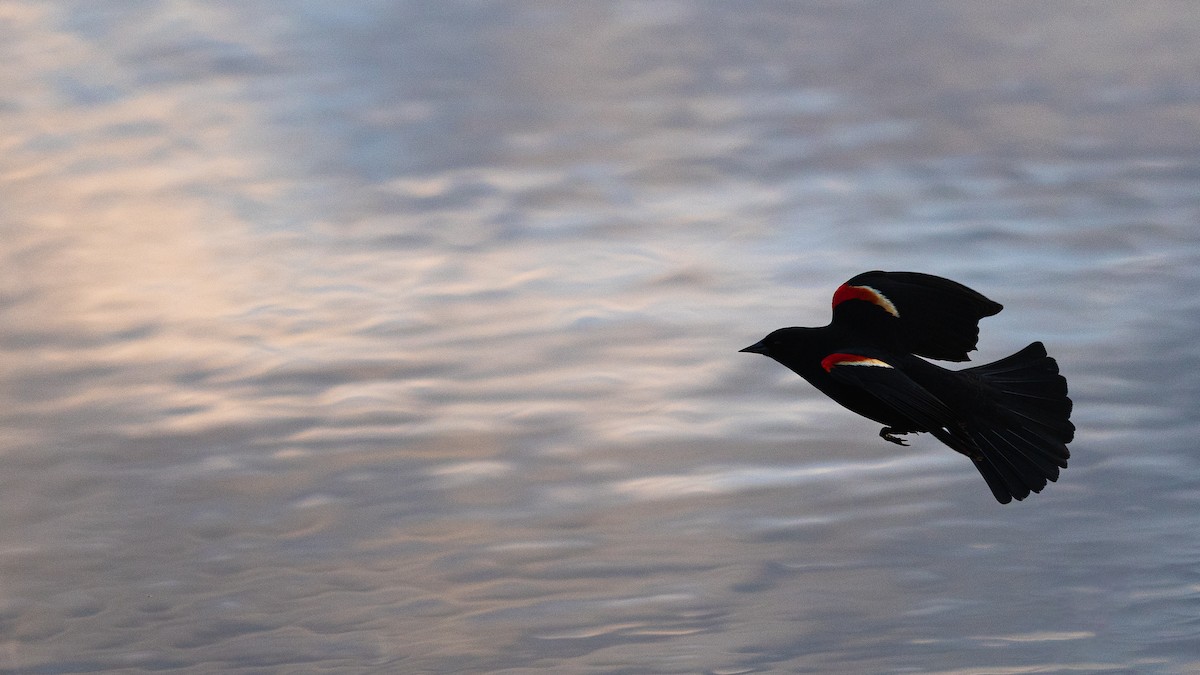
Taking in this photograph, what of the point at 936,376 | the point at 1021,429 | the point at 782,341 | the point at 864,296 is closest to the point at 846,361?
the point at 782,341

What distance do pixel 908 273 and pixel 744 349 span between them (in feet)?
9.39

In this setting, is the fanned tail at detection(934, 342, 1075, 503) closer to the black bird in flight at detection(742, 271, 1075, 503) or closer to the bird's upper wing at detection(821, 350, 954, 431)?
the black bird in flight at detection(742, 271, 1075, 503)

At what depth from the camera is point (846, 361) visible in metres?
17.8

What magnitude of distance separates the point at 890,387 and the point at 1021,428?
10.3 ft

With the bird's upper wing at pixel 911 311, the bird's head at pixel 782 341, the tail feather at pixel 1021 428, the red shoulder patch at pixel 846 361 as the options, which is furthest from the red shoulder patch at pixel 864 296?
the red shoulder patch at pixel 846 361

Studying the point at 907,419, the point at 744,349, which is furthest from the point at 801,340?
the point at 907,419

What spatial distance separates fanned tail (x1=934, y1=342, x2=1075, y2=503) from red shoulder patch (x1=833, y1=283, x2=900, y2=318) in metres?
1.52

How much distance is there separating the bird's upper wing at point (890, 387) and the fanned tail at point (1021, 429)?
929mm

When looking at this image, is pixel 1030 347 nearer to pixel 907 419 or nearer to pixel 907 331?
pixel 907 331

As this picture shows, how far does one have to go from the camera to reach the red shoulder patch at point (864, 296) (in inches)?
784

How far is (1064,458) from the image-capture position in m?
18.4

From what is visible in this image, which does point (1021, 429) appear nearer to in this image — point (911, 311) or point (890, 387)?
point (911, 311)

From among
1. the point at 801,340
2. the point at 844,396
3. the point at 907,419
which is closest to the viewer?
the point at 907,419

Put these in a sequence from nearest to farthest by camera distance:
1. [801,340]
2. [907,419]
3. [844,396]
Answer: [907,419] → [844,396] → [801,340]
